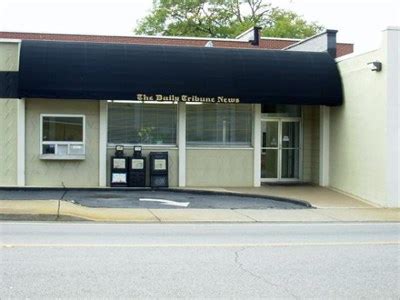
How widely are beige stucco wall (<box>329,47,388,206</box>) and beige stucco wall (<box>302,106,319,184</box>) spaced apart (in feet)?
3.70

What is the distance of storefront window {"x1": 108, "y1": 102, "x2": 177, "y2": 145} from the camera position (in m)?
20.3

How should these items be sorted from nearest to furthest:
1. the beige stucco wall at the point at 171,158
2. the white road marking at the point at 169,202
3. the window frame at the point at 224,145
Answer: the white road marking at the point at 169,202, the beige stucco wall at the point at 171,158, the window frame at the point at 224,145

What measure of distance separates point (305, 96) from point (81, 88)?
23.0ft

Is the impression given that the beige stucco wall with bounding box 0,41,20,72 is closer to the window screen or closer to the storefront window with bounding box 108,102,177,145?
the window screen

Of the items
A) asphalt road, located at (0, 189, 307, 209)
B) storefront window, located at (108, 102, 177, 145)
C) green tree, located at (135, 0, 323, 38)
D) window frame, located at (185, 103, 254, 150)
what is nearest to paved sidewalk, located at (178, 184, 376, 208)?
asphalt road, located at (0, 189, 307, 209)

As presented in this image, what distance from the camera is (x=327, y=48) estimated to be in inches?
854

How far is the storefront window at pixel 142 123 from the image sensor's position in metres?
20.3

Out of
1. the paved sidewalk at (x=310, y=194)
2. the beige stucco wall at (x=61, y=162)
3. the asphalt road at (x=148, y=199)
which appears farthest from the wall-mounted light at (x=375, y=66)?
the beige stucco wall at (x=61, y=162)

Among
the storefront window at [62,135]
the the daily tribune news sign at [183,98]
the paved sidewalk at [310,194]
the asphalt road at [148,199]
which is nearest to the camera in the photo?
the asphalt road at [148,199]

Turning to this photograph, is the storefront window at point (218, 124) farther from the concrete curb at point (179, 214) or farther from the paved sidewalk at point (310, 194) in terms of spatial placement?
the concrete curb at point (179, 214)

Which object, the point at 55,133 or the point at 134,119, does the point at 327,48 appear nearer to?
the point at 134,119
